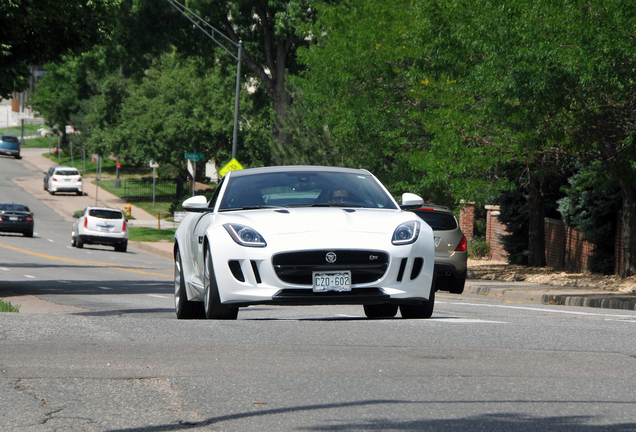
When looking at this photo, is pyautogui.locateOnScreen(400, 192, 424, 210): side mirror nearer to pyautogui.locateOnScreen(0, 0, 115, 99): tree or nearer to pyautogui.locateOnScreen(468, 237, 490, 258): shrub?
pyautogui.locateOnScreen(0, 0, 115, 99): tree

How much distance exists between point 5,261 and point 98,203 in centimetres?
3120

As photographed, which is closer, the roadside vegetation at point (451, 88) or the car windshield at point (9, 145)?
the roadside vegetation at point (451, 88)

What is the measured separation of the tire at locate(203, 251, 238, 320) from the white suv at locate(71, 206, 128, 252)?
27.8 metres

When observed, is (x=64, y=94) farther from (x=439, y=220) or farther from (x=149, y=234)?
(x=439, y=220)

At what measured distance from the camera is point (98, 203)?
196 feet

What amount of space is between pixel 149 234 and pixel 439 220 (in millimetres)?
27697

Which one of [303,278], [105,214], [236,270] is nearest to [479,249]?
[105,214]

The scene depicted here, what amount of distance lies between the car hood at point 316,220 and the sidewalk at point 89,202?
27.0 meters

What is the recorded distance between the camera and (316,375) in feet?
22.2

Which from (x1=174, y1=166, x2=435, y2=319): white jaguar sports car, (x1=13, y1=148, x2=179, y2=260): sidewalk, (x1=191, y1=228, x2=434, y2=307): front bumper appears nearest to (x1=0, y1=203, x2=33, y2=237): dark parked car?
(x1=13, y1=148, x2=179, y2=260): sidewalk

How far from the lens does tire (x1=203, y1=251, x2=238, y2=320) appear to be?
9008mm

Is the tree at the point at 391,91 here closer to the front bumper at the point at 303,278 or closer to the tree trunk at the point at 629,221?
the tree trunk at the point at 629,221

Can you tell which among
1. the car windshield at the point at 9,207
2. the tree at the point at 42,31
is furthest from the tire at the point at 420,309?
the car windshield at the point at 9,207

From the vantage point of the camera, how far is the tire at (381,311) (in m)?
10.6
